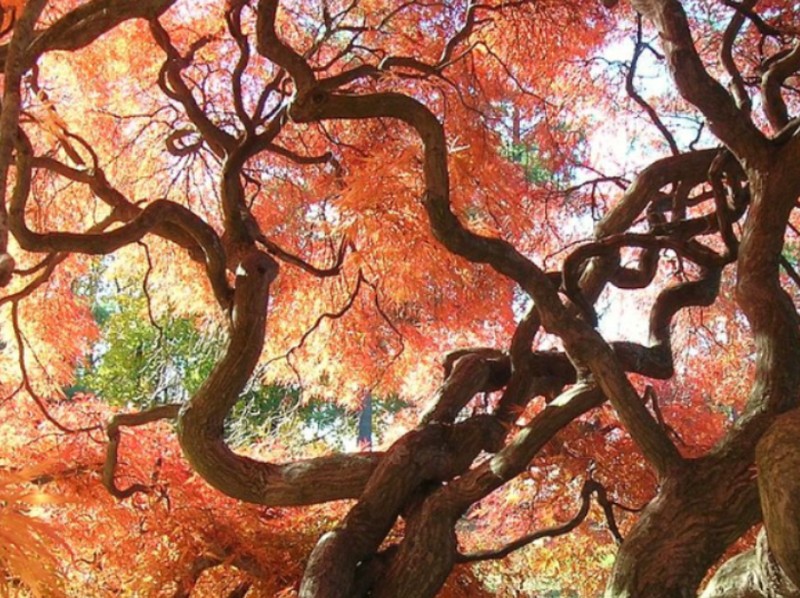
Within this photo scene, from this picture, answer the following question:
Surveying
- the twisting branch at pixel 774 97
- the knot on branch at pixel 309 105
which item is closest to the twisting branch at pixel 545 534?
the twisting branch at pixel 774 97

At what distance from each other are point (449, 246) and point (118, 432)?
1.13m

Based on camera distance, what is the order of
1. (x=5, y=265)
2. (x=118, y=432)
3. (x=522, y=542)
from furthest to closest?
1. (x=118, y=432)
2. (x=522, y=542)
3. (x=5, y=265)

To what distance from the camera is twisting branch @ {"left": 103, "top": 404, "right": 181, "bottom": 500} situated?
2439 mm

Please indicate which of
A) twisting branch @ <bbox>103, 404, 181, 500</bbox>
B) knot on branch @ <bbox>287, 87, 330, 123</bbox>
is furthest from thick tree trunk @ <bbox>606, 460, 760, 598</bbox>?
twisting branch @ <bbox>103, 404, 181, 500</bbox>

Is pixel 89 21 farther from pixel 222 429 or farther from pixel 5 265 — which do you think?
pixel 222 429

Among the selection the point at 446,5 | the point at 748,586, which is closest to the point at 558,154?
the point at 446,5

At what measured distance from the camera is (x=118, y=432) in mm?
2461

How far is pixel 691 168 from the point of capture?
2.54m

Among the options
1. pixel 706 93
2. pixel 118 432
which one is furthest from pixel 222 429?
pixel 706 93

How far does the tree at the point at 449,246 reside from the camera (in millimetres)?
1850

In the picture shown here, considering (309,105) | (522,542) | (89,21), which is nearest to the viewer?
(89,21)

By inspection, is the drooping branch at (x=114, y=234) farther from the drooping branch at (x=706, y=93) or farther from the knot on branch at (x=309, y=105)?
the drooping branch at (x=706, y=93)

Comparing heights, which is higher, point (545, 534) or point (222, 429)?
point (222, 429)

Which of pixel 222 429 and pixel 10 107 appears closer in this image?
pixel 10 107
